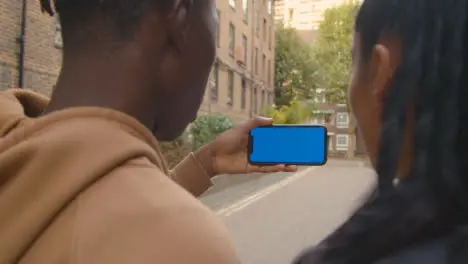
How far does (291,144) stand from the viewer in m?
1.53

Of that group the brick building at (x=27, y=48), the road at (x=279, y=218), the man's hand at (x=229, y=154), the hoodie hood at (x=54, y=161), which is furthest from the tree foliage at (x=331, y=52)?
the hoodie hood at (x=54, y=161)

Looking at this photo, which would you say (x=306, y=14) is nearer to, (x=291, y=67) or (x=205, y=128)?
(x=291, y=67)

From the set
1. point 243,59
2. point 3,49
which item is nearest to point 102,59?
point 3,49

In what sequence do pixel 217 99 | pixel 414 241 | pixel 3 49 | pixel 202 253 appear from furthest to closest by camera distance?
pixel 217 99, pixel 3 49, pixel 414 241, pixel 202 253

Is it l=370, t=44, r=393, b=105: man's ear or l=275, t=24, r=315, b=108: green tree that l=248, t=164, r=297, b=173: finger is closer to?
l=370, t=44, r=393, b=105: man's ear

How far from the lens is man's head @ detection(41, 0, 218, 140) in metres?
0.80

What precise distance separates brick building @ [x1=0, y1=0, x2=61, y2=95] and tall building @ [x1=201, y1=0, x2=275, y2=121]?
871 centimetres

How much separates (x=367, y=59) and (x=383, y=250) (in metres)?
0.28

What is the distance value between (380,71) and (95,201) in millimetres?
424

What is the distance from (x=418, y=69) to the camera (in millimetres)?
788

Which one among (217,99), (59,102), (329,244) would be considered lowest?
(217,99)

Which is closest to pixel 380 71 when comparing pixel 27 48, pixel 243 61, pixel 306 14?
pixel 27 48

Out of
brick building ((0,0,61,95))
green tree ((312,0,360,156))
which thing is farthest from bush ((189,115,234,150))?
green tree ((312,0,360,156))

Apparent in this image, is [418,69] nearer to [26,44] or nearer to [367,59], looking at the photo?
[367,59]
